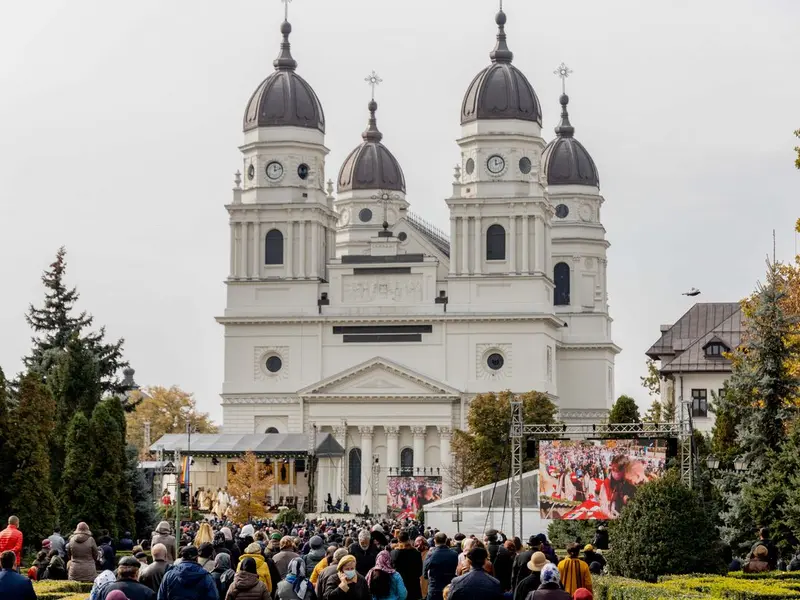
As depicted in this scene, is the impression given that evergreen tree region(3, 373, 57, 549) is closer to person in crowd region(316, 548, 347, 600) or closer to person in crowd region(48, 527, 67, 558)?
person in crowd region(48, 527, 67, 558)

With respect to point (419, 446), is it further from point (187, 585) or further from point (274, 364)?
point (187, 585)

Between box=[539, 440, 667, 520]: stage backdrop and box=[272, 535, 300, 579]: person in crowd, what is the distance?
90.1 feet

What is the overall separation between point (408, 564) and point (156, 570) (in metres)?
4.34

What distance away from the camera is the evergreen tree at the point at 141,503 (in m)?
53.3

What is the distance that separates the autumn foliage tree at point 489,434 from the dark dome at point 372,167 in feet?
115

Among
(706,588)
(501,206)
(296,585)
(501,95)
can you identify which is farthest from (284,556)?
(501,95)

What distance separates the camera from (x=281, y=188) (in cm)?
10862

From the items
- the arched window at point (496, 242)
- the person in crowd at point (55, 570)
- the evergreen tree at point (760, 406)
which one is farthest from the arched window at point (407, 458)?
the person in crowd at point (55, 570)

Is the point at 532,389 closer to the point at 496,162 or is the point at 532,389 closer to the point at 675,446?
the point at 496,162

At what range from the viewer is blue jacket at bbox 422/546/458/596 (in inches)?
947

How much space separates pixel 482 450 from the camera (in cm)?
8831

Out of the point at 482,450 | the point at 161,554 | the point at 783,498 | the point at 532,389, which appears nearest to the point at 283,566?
the point at 161,554

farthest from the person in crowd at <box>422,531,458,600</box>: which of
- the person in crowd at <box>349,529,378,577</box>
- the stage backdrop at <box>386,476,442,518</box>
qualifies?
the stage backdrop at <box>386,476,442,518</box>

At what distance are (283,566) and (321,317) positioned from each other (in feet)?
265
